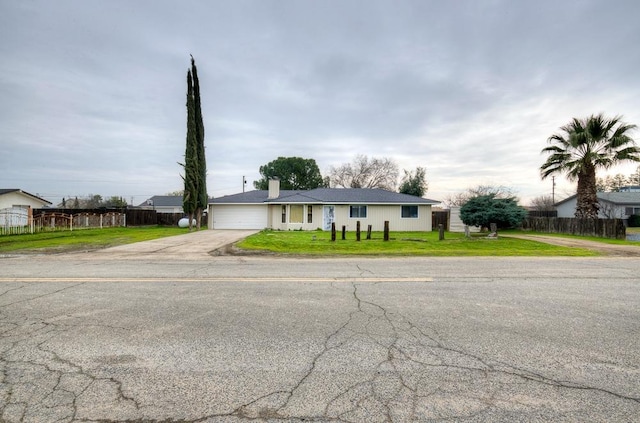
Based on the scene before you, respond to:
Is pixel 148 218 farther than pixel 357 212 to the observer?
Yes

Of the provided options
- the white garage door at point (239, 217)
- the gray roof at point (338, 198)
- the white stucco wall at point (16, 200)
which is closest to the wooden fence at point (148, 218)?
the white garage door at point (239, 217)

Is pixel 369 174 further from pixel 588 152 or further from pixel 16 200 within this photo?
pixel 16 200

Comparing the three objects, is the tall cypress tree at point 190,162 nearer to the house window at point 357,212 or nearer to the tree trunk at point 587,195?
the house window at point 357,212

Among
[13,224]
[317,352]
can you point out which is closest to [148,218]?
[13,224]

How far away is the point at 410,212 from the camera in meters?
28.1

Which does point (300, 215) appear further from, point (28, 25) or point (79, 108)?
point (28, 25)

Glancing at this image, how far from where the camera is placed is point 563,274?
8.16 metres

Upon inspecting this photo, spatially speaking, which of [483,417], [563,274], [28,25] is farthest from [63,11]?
[563,274]

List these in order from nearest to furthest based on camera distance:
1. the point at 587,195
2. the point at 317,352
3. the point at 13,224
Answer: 1. the point at 317,352
2. the point at 13,224
3. the point at 587,195

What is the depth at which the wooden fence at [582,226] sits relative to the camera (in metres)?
19.9

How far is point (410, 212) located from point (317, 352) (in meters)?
26.0

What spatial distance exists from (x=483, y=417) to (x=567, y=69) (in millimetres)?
19844

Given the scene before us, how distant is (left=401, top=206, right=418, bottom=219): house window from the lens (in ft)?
91.9

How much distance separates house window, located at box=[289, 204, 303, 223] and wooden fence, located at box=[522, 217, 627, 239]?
19575 mm
